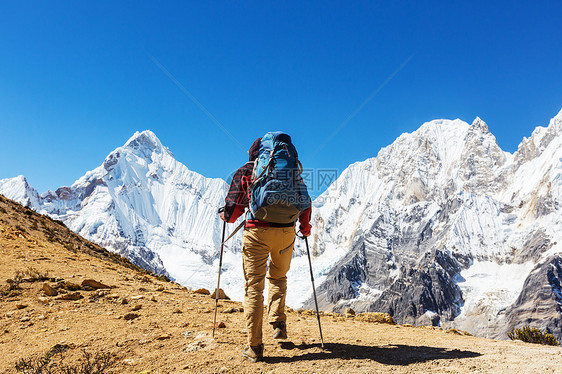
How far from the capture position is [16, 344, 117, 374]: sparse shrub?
5.10 meters

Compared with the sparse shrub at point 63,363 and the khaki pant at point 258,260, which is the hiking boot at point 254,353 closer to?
the khaki pant at point 258,260

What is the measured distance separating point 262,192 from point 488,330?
230508mm

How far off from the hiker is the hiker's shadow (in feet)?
1.65

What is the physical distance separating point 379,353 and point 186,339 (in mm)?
3096

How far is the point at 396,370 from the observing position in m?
4.78

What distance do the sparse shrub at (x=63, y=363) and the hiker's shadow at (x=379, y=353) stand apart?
7.50ft

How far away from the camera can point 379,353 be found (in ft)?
18.6

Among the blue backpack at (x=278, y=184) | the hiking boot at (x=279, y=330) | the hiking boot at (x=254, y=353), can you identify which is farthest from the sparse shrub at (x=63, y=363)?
the blue backpack at (x=278, y=184)

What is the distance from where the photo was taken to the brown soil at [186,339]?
508 cm

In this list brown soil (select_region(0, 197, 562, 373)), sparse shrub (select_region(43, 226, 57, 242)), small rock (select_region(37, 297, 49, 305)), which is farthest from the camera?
sparse shrub (select_region(43, 226, 57, 242))

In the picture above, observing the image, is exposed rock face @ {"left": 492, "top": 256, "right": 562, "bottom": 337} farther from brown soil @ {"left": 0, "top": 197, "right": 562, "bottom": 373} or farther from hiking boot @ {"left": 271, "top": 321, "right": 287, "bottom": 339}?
hiking boot @ {"left": 271, "top": 321, "right": 287, "bottom": 339}

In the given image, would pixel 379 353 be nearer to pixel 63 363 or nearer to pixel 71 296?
pixel 63 363

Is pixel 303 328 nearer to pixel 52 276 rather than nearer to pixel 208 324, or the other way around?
pixel 208 324

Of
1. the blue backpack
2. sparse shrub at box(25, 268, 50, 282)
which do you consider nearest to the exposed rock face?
sparse shrub at box(25, 268, 50, 282)
